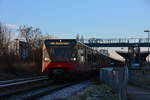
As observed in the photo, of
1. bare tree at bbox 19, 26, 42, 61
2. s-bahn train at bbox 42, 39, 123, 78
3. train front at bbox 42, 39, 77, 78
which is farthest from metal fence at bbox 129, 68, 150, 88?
bare tree at bbox 19, 26, 42, 61

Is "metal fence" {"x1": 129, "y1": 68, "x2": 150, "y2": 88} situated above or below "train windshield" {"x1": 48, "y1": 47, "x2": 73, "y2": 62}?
below

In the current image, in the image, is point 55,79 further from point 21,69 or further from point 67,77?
point 21,69

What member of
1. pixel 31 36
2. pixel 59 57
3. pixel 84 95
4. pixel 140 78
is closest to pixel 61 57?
pixel 59 57

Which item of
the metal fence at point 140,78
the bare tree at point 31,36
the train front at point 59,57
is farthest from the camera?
the bare tree at point 31,36

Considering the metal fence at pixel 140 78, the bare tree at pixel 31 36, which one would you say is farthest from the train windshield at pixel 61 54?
the bare tree at pixel 31 36

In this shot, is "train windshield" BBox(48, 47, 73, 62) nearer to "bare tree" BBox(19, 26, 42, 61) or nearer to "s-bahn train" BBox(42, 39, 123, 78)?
"s-bahn train" BBox(42, 39, 123, 78)

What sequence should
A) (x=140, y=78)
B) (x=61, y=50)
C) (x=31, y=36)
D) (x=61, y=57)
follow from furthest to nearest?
1. (x=31, y=36)
2. (x=140, y=78)
3. (x=61, y=50)
4. (x=61, y=57)

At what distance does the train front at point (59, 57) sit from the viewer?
23156 mm

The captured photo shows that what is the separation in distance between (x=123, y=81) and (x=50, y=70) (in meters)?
13.2

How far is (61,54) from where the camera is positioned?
23.3 meters

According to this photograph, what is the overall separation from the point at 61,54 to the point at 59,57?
27cm

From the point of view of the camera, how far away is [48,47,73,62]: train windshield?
76.2ft

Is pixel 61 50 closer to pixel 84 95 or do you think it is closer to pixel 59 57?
pixel 59 57

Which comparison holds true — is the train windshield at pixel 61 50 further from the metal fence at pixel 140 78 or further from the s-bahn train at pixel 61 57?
the metal fence at pixel 140 78
